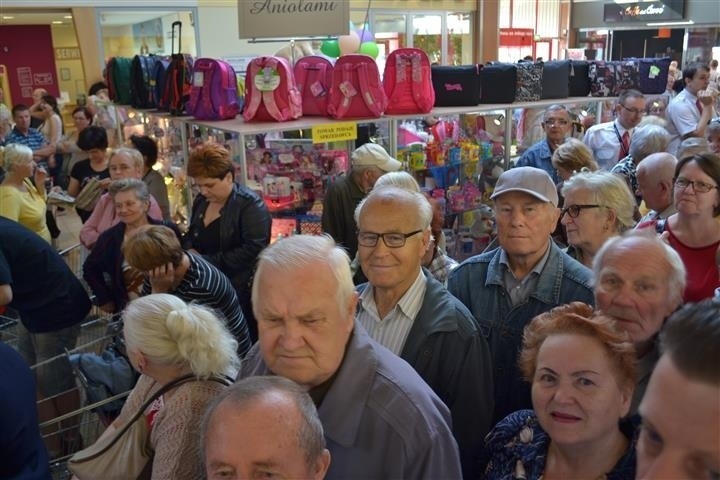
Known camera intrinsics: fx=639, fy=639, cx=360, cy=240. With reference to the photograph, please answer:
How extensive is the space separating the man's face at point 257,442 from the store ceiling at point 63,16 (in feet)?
35.4

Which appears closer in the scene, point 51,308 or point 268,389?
point 268,389

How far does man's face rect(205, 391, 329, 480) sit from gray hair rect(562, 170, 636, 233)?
1888 mm

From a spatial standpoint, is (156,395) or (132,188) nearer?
(156,395)

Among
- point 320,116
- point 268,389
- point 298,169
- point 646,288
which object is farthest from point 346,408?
point 320,116

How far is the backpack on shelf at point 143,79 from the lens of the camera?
5.89m

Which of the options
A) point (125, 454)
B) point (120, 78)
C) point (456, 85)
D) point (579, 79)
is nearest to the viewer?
point (125, 454)

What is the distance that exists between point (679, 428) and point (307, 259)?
90 cm

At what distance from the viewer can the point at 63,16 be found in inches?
438

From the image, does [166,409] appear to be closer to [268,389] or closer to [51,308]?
[268,389]

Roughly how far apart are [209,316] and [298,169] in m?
2.47

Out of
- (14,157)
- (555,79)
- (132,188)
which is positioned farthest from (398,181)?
(555,79)

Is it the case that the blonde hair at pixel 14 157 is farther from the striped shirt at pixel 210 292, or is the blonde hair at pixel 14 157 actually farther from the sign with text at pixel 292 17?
the striped shirt at pixel 210 292

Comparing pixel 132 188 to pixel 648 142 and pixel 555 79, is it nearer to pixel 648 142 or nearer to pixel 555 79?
pixel 648 142

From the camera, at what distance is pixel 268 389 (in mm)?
1347
